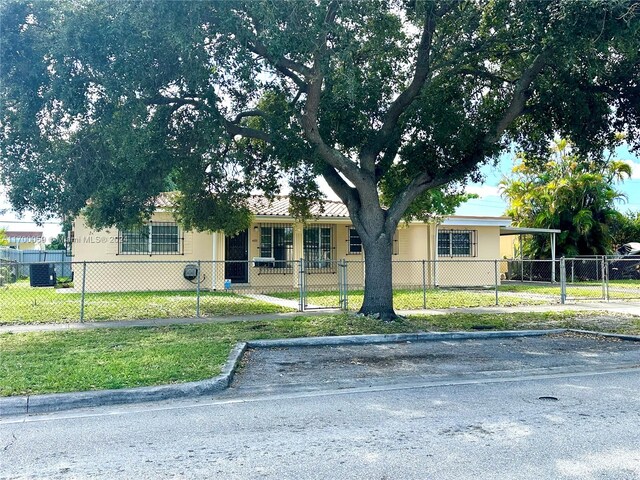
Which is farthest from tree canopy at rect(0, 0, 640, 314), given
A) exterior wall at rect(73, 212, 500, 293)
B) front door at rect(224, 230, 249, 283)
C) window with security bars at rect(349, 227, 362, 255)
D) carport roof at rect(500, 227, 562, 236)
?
carport roof at rect(500, 227, 562, 236)

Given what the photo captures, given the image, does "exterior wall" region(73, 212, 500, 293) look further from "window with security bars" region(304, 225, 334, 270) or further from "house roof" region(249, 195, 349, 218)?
"house roof" region(249, 195, 349, 218)

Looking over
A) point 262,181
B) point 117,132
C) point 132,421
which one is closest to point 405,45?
point 262,181

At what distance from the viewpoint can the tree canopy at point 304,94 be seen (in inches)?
362

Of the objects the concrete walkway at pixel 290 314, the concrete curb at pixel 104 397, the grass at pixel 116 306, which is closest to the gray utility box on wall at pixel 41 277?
the grass at pixel 116 306

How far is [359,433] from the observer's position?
530 centimetres

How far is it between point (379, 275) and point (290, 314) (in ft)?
8.91

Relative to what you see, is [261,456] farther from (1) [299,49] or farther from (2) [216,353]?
(1) [299,49]

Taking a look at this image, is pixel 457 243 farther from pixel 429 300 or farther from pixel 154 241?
pixel 154 241

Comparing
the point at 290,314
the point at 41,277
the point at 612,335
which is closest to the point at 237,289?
the point at 290,314

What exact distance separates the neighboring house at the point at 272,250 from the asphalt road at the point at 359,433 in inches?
458

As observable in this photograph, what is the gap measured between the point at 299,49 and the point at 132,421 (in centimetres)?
625

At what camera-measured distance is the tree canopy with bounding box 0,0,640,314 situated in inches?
362

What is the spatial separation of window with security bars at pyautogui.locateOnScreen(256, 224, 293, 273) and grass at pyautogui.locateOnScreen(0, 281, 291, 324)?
3.00 metres

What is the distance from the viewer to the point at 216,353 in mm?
8742
